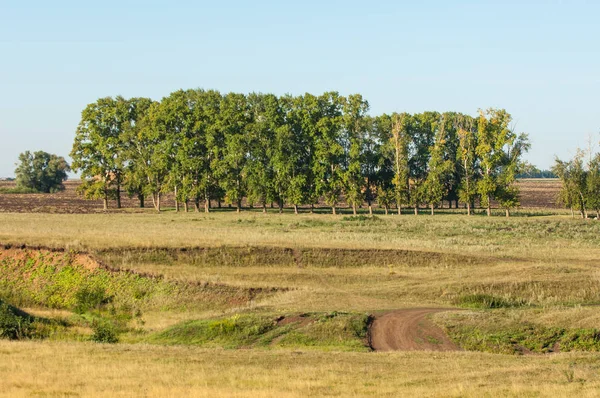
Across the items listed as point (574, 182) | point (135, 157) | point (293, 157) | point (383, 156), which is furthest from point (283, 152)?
point (574, 182)

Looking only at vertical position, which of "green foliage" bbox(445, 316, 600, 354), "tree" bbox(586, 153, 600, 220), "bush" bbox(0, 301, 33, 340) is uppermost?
"tree" bbox(586, 153, 600, 220)

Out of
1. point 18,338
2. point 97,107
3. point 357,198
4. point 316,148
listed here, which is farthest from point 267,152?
point 18,338

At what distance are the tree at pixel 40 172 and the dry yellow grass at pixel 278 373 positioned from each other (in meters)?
154

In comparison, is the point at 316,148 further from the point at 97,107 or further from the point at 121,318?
the point at 121,318

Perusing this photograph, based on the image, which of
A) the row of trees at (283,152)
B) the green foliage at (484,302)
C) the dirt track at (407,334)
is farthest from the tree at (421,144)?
the dirt track at (407,334)

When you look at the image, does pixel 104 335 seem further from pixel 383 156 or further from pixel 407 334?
pixel 383 156

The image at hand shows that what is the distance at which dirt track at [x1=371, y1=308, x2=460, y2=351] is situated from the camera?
33.7 metres

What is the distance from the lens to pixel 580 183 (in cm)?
10712

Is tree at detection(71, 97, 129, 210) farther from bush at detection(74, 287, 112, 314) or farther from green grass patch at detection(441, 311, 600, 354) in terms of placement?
green grass patch at detection(441, 311, 600, 354)

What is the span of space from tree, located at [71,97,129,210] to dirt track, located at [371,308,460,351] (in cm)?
8064

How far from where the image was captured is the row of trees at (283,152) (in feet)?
347

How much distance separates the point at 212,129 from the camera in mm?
106312

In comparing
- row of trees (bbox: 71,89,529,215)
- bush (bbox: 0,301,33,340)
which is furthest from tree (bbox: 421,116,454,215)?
bush (bbox: 0,301,33,340)

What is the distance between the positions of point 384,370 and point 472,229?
57.6 m
